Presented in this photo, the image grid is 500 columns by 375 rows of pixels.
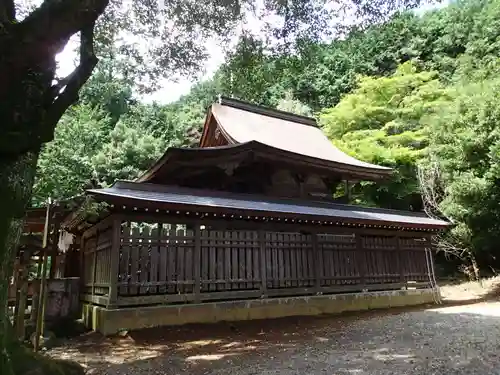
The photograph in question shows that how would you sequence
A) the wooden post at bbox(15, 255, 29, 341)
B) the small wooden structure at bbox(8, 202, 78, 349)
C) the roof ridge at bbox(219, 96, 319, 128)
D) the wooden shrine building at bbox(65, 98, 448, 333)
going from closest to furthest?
1. the wooden post at bbox(15, 255, 29, 341)
2. the small wooden structure at bbox(8, 202, 78, 349)
3. the wooden shrine building at bbox(65, 98, 448, 333)
4. the roof ridge at bbox(219, 96, 319, 128)

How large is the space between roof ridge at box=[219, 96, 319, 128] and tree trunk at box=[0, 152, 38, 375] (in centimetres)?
1128

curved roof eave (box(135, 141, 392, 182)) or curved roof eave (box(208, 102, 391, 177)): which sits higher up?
curved roof eave (box(208, 102, 391, 177))

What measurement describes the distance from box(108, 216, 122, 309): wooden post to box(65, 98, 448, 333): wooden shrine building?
2 centimetres

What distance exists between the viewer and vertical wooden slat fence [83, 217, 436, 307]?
7.91m

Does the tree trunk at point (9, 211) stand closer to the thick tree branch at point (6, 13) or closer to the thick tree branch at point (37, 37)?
the thick tree branch at point (37, 37)

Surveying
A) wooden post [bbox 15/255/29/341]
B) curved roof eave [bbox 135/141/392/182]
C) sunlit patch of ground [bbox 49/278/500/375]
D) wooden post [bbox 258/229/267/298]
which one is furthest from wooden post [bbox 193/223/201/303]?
wooden post [bbox 15/255/29/341]

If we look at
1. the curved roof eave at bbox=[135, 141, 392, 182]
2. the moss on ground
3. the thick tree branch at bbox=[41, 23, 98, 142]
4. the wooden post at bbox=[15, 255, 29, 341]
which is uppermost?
the curved roof eave at bbox=[135, 141, 392, 182]

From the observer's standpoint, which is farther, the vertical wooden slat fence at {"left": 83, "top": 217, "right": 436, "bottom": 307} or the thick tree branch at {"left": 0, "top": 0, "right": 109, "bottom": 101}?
the vertical wooden slat fence at {"left": 83, "top": 217, "right": 436, "bottom": 307}

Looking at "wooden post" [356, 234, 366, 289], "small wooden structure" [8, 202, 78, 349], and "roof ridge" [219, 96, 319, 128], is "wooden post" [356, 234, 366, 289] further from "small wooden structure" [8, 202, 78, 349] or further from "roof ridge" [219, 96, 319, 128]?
"small wooden structure" [8, 202, 78, 349]

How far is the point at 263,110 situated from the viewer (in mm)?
15961

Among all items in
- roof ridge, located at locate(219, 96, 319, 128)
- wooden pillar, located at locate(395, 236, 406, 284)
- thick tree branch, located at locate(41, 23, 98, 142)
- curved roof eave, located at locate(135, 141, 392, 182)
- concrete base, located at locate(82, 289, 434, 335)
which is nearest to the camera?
thick tree branch, located at locate(41, 23, 98, 142)

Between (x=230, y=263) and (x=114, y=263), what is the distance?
2.61m

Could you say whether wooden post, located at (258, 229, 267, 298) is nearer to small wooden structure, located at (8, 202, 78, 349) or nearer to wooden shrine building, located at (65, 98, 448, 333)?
wooden shrine building, located at (65, 98, 448, 333)

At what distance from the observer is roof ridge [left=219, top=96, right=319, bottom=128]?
1473 cm
